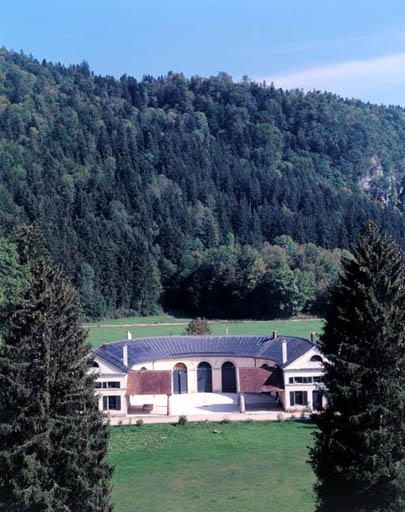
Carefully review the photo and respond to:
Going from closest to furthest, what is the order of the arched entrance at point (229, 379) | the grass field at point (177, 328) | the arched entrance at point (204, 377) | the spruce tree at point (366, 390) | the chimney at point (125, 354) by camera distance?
the spruce tree at point (366, 390) → the chimney at point (125, 354) → the arched entrance at point (229, 379) → the arched entrance at point (204, 377) → the grass field at point (177, 328)

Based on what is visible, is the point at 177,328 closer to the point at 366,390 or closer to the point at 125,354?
the point at 125,354

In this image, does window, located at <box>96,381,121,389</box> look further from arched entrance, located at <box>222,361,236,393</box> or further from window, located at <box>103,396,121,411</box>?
arched entrance, located at <box>222,361,236,393</box>

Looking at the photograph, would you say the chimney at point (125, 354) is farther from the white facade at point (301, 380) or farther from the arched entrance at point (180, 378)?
the white facade at point (301, 380)

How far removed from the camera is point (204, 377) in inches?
2152

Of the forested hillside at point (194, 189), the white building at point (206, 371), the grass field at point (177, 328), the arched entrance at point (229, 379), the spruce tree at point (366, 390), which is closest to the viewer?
the spruce tree at point (366, 390)

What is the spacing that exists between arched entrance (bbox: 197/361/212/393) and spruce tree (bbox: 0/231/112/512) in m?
32.1

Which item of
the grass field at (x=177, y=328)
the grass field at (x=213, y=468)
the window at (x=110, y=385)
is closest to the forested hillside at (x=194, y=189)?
the grass field at (x=177, y=328)

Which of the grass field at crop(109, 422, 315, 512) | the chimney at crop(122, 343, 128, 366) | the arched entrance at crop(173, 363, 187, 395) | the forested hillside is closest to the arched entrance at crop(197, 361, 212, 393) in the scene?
the arched entrance at crop(173, 363, 187, 395)

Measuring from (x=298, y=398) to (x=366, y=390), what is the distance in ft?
87.2

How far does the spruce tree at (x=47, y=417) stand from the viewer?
69.2ft

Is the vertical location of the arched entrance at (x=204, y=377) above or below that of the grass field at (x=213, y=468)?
above

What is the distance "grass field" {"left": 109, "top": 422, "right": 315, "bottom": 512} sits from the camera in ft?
98.0

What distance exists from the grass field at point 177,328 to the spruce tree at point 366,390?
→ 49715 mm

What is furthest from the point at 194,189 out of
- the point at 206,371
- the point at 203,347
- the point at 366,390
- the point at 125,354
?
the point at 366,390
